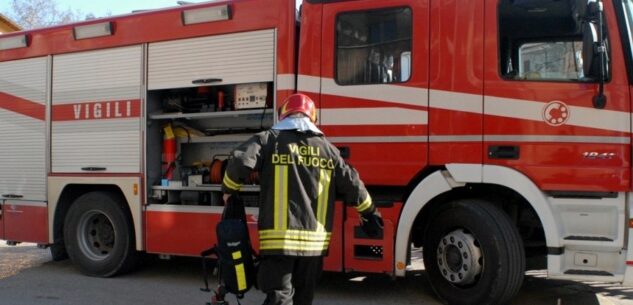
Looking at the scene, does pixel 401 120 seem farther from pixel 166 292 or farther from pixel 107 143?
pixel 107 143

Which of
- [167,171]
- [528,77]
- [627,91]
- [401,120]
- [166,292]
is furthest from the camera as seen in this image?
[167,171]

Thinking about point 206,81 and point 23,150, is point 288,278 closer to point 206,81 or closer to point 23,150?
point 206,81

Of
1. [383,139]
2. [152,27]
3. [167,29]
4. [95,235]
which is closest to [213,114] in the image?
[167,29]

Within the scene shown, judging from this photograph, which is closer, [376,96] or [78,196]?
[376,96]

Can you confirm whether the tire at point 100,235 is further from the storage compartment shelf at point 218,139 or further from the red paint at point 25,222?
the storage compartment shelf at point 218,139

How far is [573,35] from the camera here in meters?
4.65

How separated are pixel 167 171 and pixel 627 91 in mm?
4586

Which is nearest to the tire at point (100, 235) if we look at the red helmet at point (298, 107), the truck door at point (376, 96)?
the truck door at point (376, 96)

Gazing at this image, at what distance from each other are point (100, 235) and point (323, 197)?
13.2ft

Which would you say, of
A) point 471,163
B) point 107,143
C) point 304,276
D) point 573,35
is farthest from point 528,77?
point 107,143

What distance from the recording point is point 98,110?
664 cm

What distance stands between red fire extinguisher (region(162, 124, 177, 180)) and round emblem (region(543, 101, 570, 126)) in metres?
3.91

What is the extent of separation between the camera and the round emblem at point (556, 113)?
4.62m

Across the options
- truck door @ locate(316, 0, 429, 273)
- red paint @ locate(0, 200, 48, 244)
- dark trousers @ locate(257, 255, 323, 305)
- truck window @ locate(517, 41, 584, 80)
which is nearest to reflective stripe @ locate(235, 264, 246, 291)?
dark trousers @ locate(257, 255, 323, 305)
